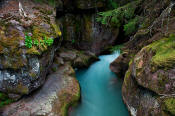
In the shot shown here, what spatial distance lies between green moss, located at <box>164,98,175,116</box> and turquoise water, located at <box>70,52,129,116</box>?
246 centimetres

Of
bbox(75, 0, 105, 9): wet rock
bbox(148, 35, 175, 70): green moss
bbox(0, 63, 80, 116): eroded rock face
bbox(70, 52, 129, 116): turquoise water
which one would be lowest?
bbox(70, 52, 129, 116): turquoise water

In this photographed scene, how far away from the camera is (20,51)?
371cm

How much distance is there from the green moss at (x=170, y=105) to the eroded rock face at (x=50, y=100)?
10.9ft

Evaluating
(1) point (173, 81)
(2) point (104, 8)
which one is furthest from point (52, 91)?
(2) point (104, 8)

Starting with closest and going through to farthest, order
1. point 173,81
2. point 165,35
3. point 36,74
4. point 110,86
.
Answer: point 173,81, point 165,35, point 36,74, point 110,86

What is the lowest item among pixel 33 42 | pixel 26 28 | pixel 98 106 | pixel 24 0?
pixel 98 106

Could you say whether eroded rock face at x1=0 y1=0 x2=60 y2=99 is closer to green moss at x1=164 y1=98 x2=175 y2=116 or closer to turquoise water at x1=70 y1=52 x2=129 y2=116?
turquoise water at x1=70 y1=52 x2=129 y2=116

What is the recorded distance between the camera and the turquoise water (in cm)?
459

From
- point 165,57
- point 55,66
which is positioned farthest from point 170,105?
point 55,66

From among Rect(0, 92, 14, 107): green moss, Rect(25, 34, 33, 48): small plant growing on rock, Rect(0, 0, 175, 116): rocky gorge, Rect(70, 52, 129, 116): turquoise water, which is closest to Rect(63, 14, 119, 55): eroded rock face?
Rect(70, 52, 129, 116): turquoise water

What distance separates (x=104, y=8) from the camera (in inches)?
348

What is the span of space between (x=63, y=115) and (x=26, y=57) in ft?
8.34

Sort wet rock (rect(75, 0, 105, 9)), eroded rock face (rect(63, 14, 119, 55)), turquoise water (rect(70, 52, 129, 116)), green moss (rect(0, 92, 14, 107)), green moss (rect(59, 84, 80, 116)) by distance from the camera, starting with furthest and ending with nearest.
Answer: eroded rock face (rect(63, 14, 119, 55))
wet rock (rect(75, 0, 105, 9))
turquoise water (rect(70, 52, 129, 116))
green moss (rect(59, 84, 80, 116))
green moss (rect(0, 92, 14, 107))

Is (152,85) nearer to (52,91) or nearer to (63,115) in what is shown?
(63,115)
